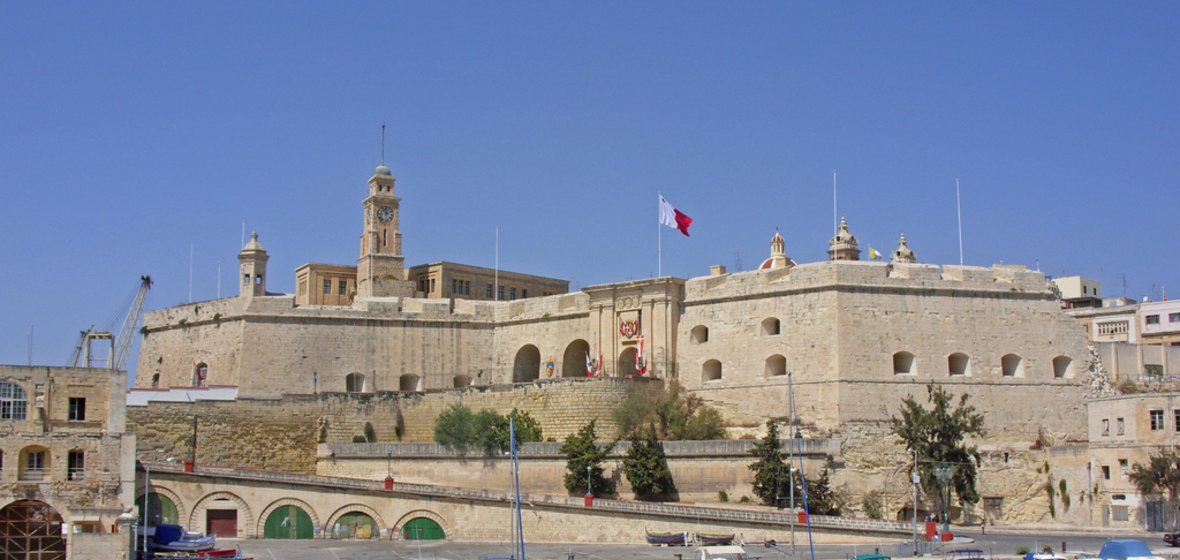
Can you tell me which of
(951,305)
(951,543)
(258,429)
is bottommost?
(951,543)

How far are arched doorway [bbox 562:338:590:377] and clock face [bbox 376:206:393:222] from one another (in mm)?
11316

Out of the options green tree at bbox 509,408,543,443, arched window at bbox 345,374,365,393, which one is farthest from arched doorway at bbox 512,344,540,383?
green tree at bbox 509,408,543,443

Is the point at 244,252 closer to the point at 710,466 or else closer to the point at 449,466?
the point at 449,466

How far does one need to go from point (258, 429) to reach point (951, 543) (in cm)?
2498

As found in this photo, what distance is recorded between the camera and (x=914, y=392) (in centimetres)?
4316

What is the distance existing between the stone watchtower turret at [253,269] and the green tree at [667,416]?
52.1 feet

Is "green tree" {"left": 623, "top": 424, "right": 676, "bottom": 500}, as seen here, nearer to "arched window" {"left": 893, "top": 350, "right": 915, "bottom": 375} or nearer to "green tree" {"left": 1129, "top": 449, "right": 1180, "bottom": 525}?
"arched window" {"left": 893, "top": 350, "right": 915, "bottom": 375}

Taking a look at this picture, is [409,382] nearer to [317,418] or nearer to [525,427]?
[317,418]

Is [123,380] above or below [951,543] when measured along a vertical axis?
above

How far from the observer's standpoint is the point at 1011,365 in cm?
4438

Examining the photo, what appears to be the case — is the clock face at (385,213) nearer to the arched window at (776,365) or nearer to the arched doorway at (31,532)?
the arched window at (776,365)

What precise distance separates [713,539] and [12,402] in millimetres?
20036

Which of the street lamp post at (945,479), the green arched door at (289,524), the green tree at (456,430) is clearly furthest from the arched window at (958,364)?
the green arched door at (289,524)


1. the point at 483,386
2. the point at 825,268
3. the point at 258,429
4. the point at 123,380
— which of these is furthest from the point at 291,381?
the point at 825,268
